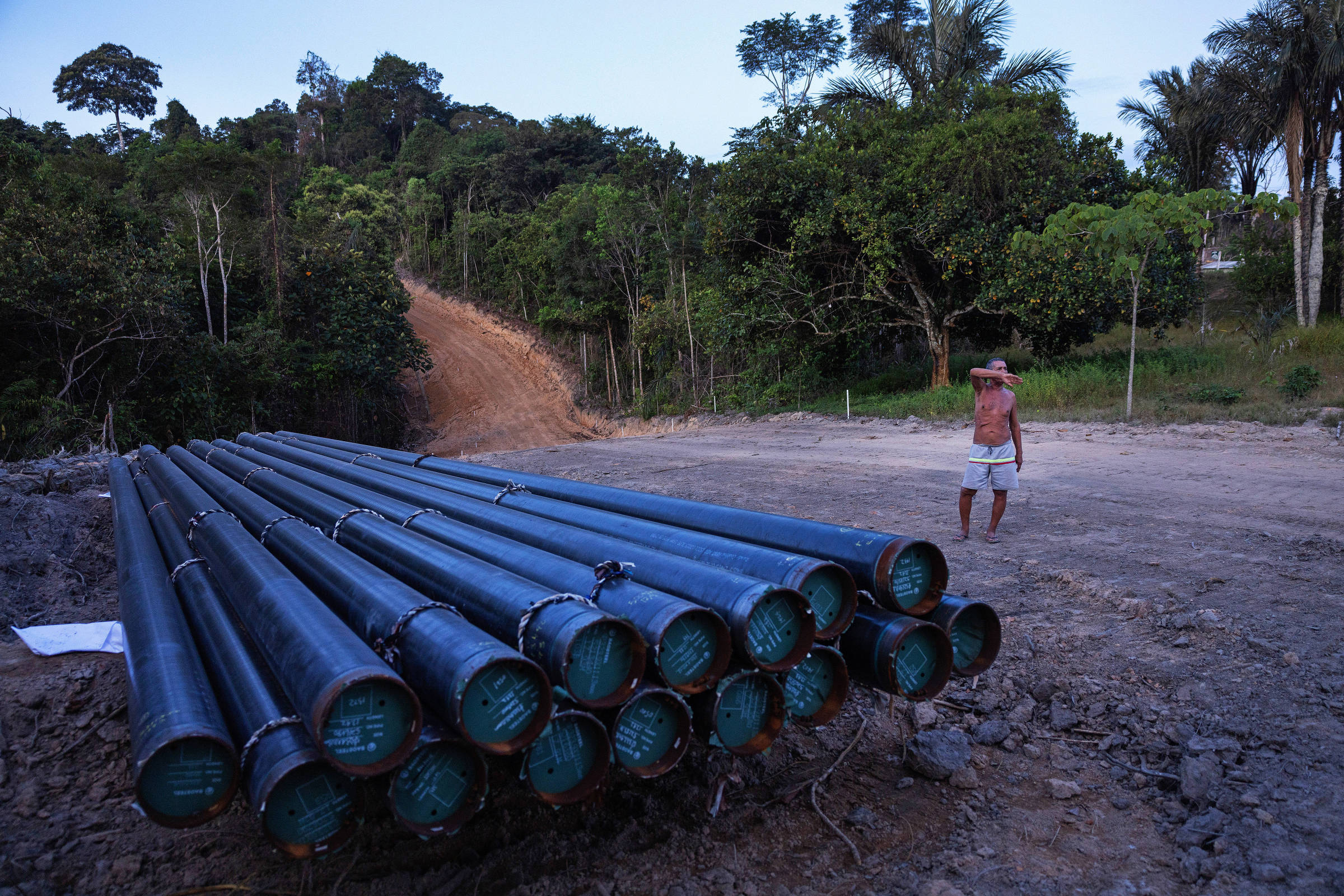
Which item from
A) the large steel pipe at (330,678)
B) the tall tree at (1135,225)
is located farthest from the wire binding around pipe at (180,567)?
the tall tree at (1135,225)

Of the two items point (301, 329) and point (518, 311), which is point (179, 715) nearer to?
point (301, 329)

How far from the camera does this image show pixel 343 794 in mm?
2012

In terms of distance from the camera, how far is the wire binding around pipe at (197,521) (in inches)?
166

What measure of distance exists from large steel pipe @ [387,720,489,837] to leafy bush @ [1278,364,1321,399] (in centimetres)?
1347

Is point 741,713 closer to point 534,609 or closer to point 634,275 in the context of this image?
point 534,609

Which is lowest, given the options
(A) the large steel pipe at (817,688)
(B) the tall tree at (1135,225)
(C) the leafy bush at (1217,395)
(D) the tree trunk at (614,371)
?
(A) the large steel pipe at (817,688)

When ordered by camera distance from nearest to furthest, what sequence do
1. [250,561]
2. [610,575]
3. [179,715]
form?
[179,715] < [610,575] < [250,561]

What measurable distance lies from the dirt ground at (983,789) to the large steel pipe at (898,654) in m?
0.49

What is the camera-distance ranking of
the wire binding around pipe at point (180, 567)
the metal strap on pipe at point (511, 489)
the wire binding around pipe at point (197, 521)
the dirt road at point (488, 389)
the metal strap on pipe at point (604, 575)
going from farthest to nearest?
the dirt road at point (488, 389) < the metal strap on pipe at point (511, 489) < the wire binding around pipe at point (197, 521) < the wire binding around pipe at point (180, 567) < the metal strap on pipe at point (604, 575)

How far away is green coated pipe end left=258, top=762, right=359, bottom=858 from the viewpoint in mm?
1926

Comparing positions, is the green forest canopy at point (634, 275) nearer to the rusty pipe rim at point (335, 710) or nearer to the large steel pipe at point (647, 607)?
the large steel pipe at point (647, 607)

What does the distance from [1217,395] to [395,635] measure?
1309 cm

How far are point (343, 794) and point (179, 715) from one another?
1.61ft

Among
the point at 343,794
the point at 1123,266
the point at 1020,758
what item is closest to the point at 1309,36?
the point at 1123,266
